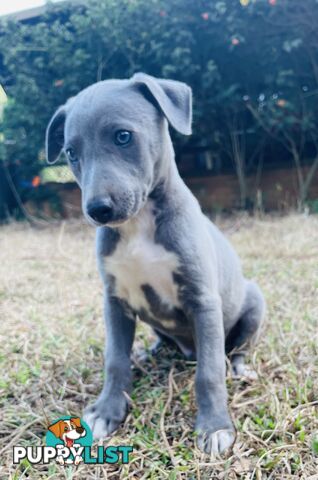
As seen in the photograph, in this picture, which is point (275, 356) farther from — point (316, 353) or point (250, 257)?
point (250, 257)

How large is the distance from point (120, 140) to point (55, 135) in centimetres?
69

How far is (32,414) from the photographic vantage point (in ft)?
6.69

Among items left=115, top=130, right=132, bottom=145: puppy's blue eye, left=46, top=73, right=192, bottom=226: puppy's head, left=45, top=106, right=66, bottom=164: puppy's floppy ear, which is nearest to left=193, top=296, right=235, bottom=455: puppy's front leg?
left=46, top=73, right=192, bottom=226: puppy's head

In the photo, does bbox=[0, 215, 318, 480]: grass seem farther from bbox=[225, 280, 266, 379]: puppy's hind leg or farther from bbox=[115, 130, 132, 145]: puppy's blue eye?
bbox=[115, 130, 132, 145]: puppy's blue eye

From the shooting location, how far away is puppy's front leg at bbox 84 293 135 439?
203cm

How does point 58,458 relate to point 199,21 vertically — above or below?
below

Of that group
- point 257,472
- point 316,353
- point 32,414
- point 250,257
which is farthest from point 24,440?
point 250,257

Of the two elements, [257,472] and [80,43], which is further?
[80,43]

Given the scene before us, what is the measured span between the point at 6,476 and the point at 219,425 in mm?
854

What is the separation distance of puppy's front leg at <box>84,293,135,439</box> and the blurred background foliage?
17.7 ft

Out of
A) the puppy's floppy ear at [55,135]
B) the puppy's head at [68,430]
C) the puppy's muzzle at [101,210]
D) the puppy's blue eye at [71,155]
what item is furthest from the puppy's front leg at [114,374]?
the puppy's floppy ear at [55,135]

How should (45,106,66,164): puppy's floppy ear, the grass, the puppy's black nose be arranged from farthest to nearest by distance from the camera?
1. (45,106,66,164): puppy's floppy ear
2. the puppy's black nose
3. the grass

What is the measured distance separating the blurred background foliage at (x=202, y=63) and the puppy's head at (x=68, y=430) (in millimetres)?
5942

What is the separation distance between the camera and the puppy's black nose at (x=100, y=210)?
1.79 m
